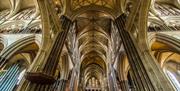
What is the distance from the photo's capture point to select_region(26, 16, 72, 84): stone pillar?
230 inches

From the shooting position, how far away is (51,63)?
7.66 meters

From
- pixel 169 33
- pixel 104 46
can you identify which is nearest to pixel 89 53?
pixel 104 46

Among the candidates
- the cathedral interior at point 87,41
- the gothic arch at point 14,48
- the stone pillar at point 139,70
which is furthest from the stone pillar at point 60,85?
the stone pillar at point 139,70

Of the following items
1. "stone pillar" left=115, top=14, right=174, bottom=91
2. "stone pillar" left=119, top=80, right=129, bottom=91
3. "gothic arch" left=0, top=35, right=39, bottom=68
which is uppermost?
"gothic arch" left=0, top=35, right=39, bottom=68

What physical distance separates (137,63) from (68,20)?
225 inches

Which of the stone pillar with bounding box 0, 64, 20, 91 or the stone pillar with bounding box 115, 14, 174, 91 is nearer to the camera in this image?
the stone pillar with bounding box 115, 14, 174, 91

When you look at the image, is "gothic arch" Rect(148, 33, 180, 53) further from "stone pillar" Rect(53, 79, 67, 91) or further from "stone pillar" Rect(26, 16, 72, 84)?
"stone pillar" Rect(53, 79, 67, 91)

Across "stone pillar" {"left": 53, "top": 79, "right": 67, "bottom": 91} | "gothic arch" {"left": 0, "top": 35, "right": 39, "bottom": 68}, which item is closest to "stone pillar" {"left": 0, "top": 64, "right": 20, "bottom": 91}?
"gothic arch" {"left": 0, "top": 35, "right": 39, "bottom": 68}

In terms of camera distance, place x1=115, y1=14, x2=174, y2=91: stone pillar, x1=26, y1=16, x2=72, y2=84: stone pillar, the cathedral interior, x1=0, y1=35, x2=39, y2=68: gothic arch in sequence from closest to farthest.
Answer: x1=26, y1=16, x2=72, y2=84: stone pillar, x1=115, y1=14, x2=174, y2=91: stone pillar, the cathedral interior, x1=0, y1=35, x2=39, y2=68: gothic arch

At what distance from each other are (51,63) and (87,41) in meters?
10.6

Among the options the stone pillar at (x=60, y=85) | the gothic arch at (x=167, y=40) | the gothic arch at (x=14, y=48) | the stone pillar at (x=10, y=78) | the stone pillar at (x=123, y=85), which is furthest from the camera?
the stone pillar at (x=123, y=85)

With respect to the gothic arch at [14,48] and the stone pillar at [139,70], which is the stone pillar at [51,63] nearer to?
the gothic arch at [14,48]

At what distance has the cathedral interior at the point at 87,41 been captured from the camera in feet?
23.6

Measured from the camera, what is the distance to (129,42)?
8805mm
